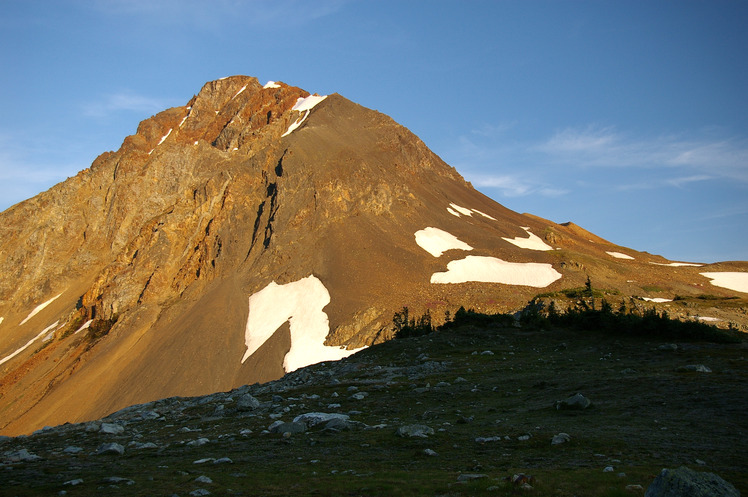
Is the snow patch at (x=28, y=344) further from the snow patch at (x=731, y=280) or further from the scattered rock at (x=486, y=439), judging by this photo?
the snow patch at (x=731, y=280)

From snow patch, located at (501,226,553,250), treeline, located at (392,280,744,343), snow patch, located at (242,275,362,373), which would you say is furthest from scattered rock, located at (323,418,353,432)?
snow patch, located at (501,226,553,250)

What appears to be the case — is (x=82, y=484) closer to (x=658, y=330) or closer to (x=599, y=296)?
(x=658, y=330)

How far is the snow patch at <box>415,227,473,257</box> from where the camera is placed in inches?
4464

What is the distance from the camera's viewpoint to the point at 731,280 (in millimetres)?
111062

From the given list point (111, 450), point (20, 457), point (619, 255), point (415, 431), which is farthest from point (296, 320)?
point (619, 255)

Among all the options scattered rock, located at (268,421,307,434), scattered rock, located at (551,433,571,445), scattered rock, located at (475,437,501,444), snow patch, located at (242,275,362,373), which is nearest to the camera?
scattered rock, located at (551,433,571,445)

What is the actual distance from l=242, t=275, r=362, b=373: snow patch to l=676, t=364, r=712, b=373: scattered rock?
59.8 meters

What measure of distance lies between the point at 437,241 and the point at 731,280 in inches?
2576

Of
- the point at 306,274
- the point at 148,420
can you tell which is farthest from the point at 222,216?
the point at 148,420

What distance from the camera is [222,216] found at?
124 m

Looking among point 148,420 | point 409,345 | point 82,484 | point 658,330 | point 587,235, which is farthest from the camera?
point 587,235

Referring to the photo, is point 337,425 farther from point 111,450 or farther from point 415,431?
point 111,450

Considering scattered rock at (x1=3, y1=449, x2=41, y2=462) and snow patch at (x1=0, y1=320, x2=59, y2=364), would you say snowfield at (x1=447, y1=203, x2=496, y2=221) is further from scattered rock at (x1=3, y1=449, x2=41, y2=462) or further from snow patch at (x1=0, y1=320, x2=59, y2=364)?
scattered rock at (x1=3, y1=449, x2=41, y2=462)

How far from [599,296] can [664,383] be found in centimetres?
4416
